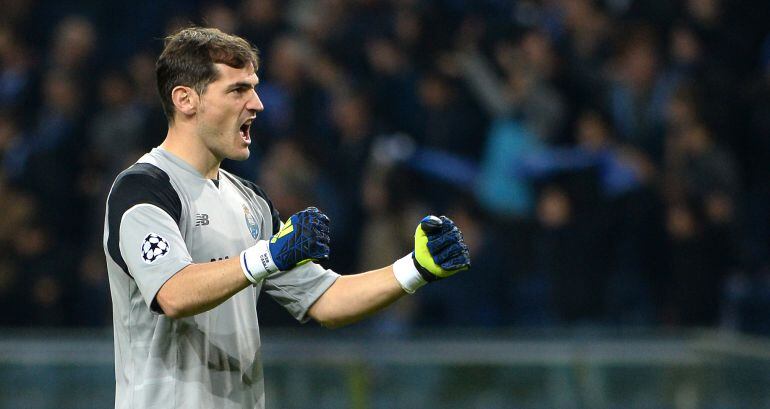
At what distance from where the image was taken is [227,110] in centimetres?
330

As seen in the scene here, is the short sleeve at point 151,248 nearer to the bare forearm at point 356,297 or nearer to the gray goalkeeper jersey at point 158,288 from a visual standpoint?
the gray goalkeeper jersey at point 158,288

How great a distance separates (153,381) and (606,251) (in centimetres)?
512

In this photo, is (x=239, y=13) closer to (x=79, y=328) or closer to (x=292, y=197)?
(x=292, y=197)

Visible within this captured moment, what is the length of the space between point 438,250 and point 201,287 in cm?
65

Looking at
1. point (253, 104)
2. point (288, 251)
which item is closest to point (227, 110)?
point (253, 104)

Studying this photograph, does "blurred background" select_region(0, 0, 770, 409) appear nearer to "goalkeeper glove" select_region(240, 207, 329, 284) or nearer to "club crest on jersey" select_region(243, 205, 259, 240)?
"club crest on jersey" select_region(243, 205, 259, 240)

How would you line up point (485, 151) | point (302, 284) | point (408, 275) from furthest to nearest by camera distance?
1. point (485, 151)
2. point (302, 284)
3. point (408, 275)

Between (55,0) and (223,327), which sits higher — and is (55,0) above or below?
above

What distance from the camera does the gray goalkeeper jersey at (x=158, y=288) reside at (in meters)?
3.06

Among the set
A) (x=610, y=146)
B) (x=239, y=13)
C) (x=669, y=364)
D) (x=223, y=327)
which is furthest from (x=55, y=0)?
(x=223, y=327)

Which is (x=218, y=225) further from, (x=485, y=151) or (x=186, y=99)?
(x=485, y=151)

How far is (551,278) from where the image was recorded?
786cm

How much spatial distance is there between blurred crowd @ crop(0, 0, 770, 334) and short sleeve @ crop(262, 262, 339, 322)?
408 centimetres

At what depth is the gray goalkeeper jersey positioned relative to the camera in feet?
10.1
